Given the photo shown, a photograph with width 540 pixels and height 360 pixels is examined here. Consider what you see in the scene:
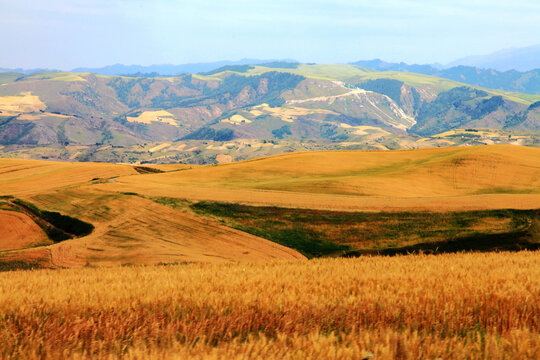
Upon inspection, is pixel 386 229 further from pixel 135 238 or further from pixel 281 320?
pixel 281 320

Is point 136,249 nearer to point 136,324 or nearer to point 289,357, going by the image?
point 136,324

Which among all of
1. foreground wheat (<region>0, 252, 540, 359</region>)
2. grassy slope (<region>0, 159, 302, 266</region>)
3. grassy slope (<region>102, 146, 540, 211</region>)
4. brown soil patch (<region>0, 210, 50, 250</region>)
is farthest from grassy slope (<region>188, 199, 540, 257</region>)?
foreground wheat (<region>0, 252, 540, 359</region>)

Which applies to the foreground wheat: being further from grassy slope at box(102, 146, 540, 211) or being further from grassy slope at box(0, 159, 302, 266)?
grassy slope at box(102, 146, 540, 211)

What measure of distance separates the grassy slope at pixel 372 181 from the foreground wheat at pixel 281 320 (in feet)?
135

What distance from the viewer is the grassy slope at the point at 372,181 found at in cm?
5694

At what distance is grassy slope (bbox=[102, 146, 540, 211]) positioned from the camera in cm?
5694

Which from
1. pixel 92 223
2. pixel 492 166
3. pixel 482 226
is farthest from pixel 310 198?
pixel 492 166

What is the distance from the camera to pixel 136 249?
4425 cm

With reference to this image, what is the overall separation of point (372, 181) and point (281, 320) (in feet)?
224

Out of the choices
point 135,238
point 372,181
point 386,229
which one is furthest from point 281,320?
point 372,181

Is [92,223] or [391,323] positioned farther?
[92,223]

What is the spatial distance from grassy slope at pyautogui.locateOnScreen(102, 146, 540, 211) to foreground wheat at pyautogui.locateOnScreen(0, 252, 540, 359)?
41.0 m

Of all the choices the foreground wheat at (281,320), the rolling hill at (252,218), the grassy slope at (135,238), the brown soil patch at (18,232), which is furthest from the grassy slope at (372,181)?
the foreground wheat at (281,320)

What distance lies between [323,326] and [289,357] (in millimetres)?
2825
